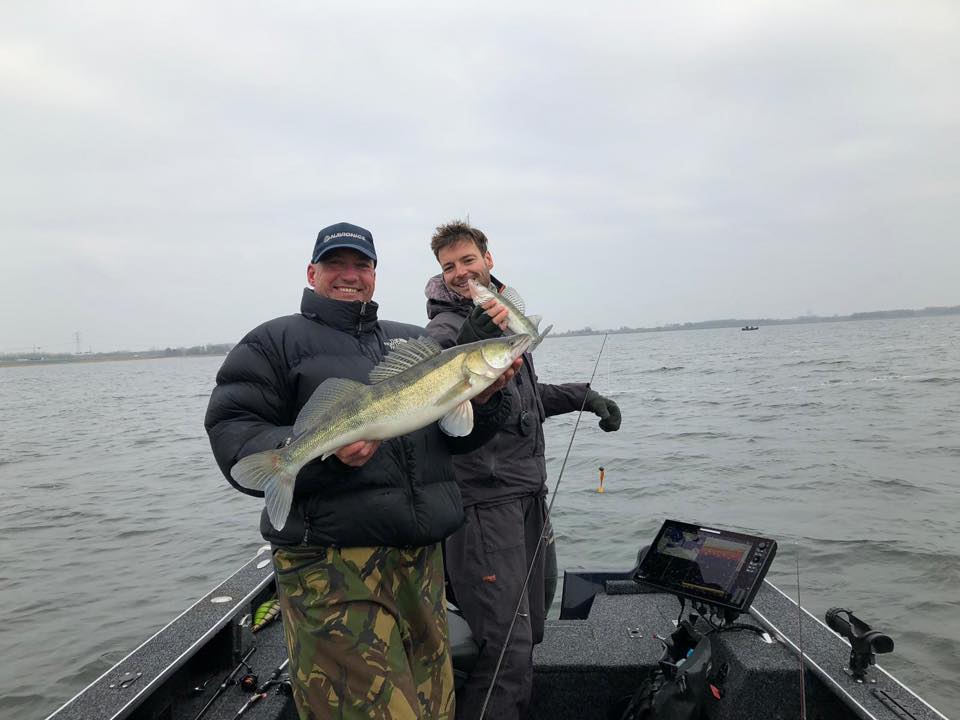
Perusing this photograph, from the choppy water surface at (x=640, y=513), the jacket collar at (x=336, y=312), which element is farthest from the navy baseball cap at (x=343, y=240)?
the choppy water surface at (x=640, y=513)

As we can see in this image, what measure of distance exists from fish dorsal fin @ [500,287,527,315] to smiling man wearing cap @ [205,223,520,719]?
12.7 inches

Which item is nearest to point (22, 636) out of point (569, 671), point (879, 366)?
point (569, 671)

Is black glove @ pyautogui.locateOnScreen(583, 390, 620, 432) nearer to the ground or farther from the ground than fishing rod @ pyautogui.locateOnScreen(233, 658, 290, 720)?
farther from the ground

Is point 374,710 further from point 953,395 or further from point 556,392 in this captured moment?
point 953,395

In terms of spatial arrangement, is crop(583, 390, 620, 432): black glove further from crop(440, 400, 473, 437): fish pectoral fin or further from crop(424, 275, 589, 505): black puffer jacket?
crop(440, 400, 473, 437): fish pectoral fin

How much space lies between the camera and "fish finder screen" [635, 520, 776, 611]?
395cm

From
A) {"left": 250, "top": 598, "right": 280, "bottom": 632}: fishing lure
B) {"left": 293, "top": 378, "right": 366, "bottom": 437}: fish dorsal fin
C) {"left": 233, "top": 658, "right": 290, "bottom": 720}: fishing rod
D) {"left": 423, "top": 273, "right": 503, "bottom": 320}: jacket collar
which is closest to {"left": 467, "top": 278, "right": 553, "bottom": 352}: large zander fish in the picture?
{"left": 293, "top": 378, "right": 366, "bottom": 437}: fish dorsal fin

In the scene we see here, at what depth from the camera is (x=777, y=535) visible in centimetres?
938

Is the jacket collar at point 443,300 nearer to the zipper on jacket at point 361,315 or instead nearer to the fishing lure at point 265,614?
the zipper on jacket at point 361,315

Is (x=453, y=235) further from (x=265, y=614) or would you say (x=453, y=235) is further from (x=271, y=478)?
(x=265, y=614)

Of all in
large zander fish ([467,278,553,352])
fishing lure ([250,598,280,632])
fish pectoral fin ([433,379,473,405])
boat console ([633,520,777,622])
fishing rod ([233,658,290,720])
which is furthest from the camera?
fishing lure ([250,598,280,632])

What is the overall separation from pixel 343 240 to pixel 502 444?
148 cm

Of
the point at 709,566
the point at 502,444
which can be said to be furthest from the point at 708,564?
the point at 502,444

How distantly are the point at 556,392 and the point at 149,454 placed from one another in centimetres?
1761
